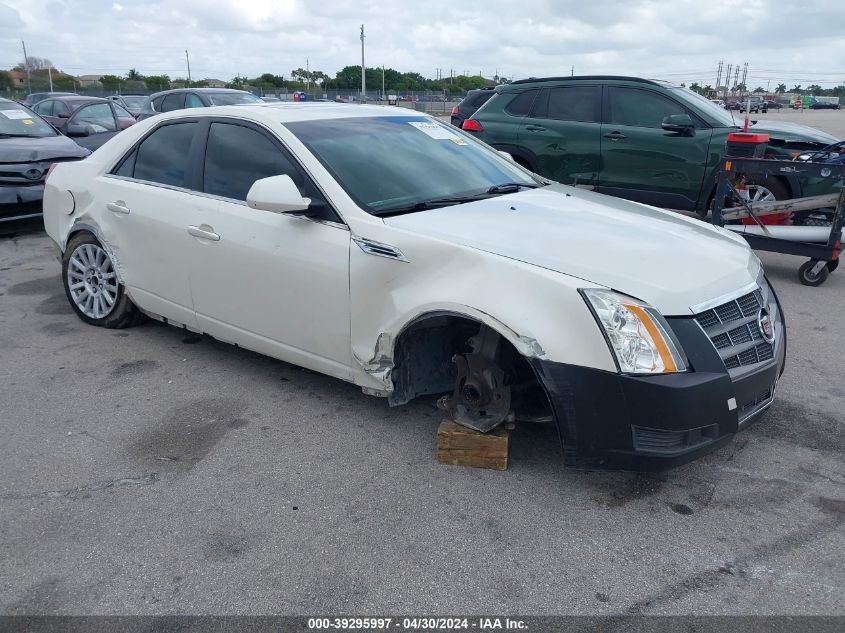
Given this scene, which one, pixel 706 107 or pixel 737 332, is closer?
pixel 737 332

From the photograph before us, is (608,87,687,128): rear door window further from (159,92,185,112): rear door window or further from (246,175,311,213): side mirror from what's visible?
(159,92,185,112): rear door window

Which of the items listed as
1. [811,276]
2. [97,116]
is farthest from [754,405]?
[97,116]

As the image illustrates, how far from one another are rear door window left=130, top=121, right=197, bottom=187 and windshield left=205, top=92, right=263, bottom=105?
755cm

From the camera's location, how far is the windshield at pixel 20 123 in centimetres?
915

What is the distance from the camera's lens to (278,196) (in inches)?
141

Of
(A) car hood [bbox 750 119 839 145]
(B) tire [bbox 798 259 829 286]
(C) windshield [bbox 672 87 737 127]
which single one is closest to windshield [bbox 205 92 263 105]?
(C) windshield [bbox 672 87 737 127]

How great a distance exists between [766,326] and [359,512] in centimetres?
203

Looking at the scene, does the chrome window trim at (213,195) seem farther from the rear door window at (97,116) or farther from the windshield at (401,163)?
the rear door window at (97,116)

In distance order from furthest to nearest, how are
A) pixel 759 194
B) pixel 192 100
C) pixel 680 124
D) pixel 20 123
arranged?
pixel 192 100 → pixel 20 123 → pixel 759 194 → pixel 680 124

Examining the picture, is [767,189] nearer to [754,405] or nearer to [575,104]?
[575,104]

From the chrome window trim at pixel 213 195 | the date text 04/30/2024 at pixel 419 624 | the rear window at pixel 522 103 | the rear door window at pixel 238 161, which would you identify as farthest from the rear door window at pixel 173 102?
the date text 04/30/2024 at pixel 419 624

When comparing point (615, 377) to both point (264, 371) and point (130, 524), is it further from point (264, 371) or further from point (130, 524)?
point (264, 371)

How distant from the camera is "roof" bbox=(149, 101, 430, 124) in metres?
4.19

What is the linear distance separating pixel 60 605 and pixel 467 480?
1710mm
